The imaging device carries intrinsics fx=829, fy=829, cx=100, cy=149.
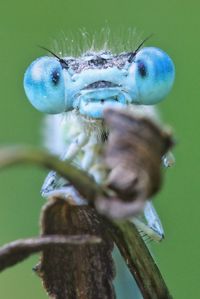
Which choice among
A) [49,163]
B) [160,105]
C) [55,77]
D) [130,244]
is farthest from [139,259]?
[160,105]

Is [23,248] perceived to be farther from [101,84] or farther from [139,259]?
[101,84]

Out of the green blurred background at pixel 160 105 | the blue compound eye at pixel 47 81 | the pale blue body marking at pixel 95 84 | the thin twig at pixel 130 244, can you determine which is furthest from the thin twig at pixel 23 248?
the green blurred background at pixel 160 105

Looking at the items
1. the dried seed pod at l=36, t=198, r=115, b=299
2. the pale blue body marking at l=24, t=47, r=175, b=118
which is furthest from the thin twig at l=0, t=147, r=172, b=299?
the pale blue body marking at l=24, t=47, r=175, b=118

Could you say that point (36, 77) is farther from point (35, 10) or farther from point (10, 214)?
point (35, 10)

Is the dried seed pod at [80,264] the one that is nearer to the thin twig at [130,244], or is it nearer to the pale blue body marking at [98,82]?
the thin twig at [130,244]

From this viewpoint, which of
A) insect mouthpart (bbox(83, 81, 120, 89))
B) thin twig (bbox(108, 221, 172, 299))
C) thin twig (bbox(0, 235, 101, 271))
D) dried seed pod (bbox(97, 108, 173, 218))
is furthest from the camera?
insect mouthpart (bbox(83, 81, 120, 89))

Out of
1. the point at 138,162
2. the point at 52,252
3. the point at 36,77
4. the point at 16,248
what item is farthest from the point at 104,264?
the point at 36,77

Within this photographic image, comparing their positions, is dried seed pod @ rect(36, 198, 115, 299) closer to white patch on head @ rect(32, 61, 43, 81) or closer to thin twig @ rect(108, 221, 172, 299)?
thin twig @ rect(108, 221, 172, 299)
